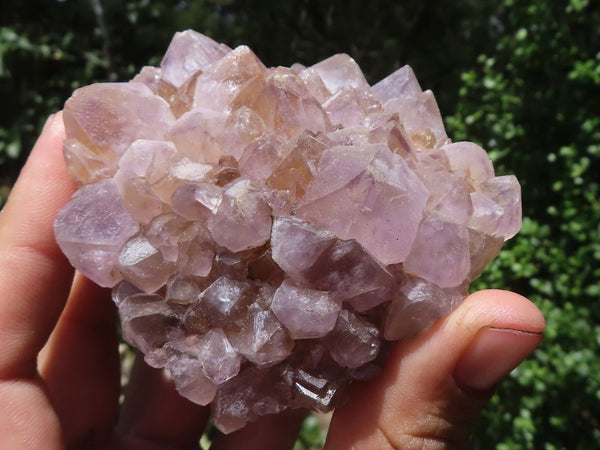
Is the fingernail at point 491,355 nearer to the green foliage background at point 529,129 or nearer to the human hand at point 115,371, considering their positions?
the human hand at point 115,371

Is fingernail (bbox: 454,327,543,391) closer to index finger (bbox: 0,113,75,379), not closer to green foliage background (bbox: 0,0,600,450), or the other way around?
index finger (bbox: 0,113,75,379)

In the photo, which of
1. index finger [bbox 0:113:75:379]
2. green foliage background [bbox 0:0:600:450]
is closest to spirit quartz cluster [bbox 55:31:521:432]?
index finger [bbox 0:113:75:379]

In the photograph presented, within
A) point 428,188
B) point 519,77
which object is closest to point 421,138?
point 428,188

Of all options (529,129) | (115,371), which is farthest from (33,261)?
(529,129)

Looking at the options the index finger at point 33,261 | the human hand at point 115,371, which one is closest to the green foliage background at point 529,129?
the human hand at point 115,371

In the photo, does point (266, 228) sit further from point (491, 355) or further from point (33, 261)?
point (33, 261)

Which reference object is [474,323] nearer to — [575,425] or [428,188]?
[428,188]
